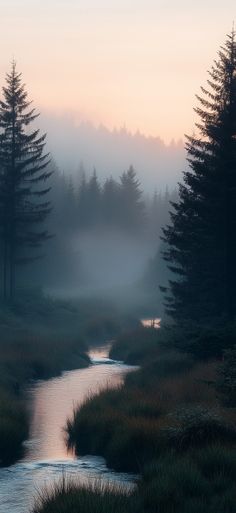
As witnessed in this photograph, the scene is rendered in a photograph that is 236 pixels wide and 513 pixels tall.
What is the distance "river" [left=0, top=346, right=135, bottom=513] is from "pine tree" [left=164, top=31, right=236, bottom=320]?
309 inches

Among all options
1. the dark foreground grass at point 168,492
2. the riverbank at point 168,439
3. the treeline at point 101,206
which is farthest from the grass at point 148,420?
Result: the treeline at point 101,206

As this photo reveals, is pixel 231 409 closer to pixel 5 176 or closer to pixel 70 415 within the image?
pixel 70 415

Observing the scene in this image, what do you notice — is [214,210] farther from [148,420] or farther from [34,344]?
[148,420]

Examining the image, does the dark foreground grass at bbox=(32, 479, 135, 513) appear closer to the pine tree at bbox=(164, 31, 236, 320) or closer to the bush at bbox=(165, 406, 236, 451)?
the bush at bbox=(165, 406, 236, 451)

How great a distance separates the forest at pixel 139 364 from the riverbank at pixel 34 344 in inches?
3.4

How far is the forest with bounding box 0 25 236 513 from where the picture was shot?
14.2 m

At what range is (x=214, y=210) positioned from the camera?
3509 cm

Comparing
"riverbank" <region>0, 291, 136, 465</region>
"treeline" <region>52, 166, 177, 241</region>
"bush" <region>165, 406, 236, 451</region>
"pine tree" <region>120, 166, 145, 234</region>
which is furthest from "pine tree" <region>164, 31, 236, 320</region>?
"pine tree" <region>120, 166, 145, 234</region>

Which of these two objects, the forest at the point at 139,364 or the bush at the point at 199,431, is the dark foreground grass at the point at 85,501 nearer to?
the forest at the point at 139,364

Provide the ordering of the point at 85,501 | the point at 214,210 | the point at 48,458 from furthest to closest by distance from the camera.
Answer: the point at 214,210, the point at 48,458, the point at 85,501

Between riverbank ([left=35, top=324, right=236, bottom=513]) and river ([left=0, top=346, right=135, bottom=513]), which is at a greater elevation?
riverbank ([left=35, top=324, right=236, bottom=513])

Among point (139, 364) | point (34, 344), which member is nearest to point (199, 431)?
point (139, 364)

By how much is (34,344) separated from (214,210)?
1043cm

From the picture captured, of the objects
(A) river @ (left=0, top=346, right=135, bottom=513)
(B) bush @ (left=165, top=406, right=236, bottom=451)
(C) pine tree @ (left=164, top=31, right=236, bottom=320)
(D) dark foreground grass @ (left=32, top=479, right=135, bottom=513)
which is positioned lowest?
(A) river @ (left=0, top=346, right=135, bottom=513)
